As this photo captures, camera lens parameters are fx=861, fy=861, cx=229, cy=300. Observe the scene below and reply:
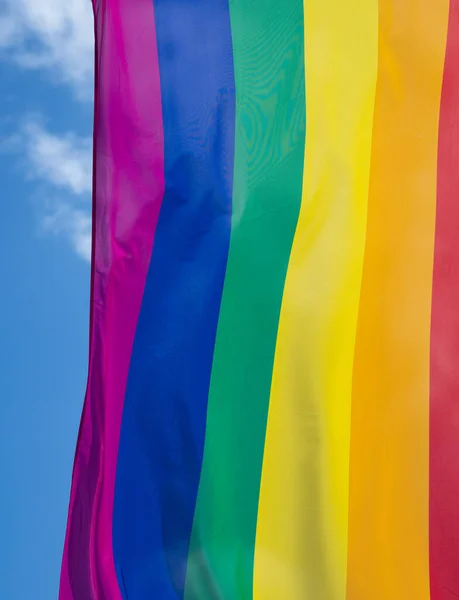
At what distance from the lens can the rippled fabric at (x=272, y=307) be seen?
3.09 meters

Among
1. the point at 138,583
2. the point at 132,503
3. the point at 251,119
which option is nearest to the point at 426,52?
the point at 251,119

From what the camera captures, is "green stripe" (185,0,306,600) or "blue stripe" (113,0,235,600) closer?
"green stripe" (185,0,306,600)

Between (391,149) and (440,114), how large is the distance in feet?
0.77

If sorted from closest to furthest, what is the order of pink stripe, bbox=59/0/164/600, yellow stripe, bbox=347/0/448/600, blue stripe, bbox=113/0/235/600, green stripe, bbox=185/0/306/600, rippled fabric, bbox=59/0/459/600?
yellow stripe, bbox=347/0/448/600 < rippled fabric, bbox=59/0/459/600 < green stripe, bbox=185/0/306/600 < blue stripe, bbox=113/0/235/600 < pink stripe, bbox=59/0/164/600

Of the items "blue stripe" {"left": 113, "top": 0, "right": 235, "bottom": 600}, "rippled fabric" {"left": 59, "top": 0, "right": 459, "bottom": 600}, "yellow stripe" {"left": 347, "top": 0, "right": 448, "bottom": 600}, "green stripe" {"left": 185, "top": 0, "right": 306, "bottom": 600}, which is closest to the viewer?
"yellow stripe" {"left": 347, "top": 0, "right": 448, "bottom": 600}

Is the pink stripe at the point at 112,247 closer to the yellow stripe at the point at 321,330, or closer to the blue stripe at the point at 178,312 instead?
the blue stripe at the point at 178,312

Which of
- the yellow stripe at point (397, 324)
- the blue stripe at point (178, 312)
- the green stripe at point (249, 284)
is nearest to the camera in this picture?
the yellow stripe at point (397, 324)

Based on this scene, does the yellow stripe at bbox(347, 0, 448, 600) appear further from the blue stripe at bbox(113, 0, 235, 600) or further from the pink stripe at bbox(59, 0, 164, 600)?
the pink stripe at bbox(59, 0, 164, 600)

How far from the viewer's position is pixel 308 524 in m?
3.16

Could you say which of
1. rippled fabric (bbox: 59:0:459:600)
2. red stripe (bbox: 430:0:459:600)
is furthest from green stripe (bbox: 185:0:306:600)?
red stripe (bbox: 430:0:459:600)

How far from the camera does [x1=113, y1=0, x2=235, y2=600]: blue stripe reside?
3.45 metres

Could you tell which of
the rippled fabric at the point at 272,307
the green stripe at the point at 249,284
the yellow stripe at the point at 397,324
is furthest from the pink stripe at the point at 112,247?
the yellow stripe at the point at 397,324

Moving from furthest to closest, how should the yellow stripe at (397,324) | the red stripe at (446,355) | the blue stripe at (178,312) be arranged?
the blue stripe at (178,312), the yellow stripe at (397,324), the red stripe at (446,355)

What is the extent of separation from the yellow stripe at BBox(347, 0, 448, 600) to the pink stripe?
104cm
